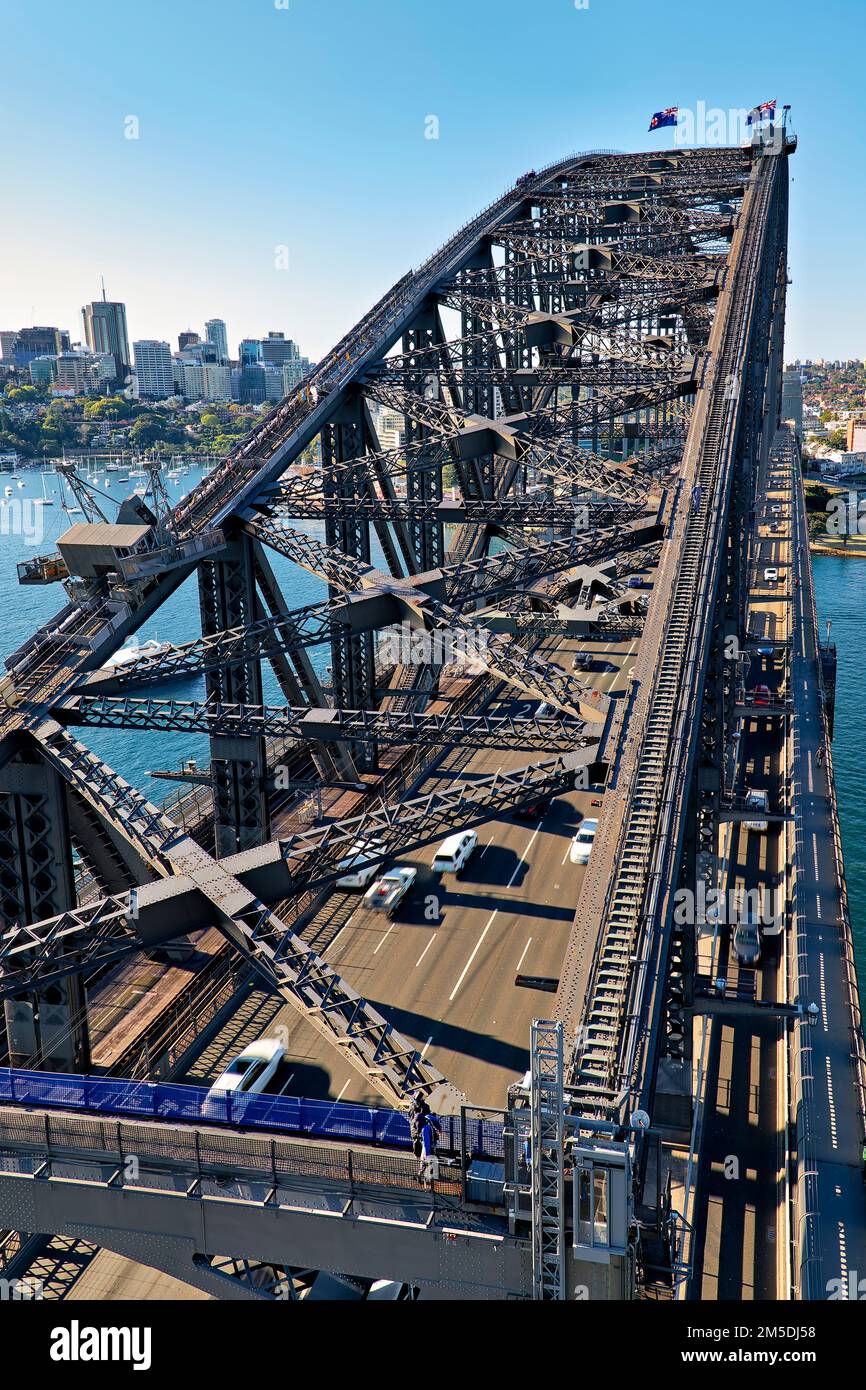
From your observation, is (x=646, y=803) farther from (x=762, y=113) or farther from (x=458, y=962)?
(x=762, y=113)

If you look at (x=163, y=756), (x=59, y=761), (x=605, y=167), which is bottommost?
(x=163, y=756)

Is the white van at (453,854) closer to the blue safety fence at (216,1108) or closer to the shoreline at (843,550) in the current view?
the blue safety fence at (216,1108)

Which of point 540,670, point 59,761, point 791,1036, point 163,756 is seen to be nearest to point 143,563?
point 59,761

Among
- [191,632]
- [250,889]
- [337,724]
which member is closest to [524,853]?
[337,724]

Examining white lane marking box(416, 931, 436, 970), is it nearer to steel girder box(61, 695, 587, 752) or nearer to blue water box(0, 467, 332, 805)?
steel girder box(61, 695, 587, 752)

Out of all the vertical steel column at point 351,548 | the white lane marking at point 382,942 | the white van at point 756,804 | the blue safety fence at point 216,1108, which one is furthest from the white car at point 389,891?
the blue safety fence at point 216,1108

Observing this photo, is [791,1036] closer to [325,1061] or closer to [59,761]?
[325,1061]

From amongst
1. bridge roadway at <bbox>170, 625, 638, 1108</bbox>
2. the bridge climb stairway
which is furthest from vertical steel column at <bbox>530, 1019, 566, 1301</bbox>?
bridge roadway at <bbox>170, 625, 638, 1108</bbox>
